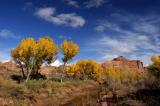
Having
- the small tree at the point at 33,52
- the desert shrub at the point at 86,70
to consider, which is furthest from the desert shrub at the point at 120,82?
the small tree at the point at 33,52

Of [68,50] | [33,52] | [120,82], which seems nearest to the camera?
[120,82]

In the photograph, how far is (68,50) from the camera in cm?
5378

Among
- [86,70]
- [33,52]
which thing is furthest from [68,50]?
[86,70]

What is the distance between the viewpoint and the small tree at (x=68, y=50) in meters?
53.5

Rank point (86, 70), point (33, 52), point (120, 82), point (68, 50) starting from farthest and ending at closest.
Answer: point (86, 70) → point (68, 50) → point (33, 52) → point (120, 82)

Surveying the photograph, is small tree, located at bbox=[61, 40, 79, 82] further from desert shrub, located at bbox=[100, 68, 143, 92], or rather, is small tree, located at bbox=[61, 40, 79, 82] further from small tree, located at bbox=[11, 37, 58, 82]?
desert shrub, located at bbox=[100, 68, 143, 92]

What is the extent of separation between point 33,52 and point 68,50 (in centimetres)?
899

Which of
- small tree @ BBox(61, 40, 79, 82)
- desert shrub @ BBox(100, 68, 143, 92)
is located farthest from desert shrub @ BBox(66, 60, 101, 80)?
small tree @ BBox(61, 40, 79, 82)

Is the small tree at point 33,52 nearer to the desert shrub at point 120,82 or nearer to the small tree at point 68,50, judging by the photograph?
the small tree at point 68,50

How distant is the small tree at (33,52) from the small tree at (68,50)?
2878 mm

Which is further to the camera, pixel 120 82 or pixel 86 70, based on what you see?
pixel 86 70

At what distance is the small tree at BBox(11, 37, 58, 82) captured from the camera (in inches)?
1873

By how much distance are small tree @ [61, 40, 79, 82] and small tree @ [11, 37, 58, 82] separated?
2.88 metres

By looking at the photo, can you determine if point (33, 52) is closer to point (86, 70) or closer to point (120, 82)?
point (120, 82)
